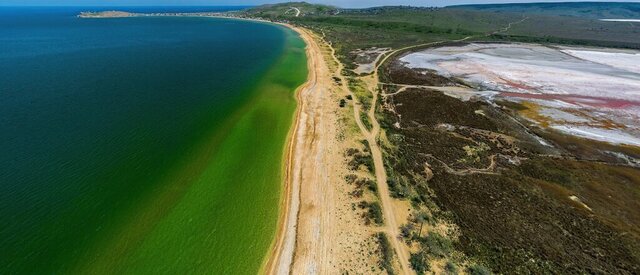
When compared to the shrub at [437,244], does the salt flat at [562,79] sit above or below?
above

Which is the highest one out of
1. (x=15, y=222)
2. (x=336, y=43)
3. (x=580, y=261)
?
(x=336, y=43)

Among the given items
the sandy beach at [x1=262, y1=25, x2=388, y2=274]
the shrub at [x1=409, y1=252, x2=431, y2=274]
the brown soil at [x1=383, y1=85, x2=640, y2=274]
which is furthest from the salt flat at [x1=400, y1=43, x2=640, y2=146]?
the shrub at [x1=409, y1=252, x2=431, y2=274]

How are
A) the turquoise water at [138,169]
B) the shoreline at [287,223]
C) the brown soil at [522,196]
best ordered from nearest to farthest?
the shoreline at [287,223], the brown soil at [522,196], the turquoise water at [138,169]

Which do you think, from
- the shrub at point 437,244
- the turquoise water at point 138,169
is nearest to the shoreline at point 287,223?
the turquoise water at point 138,169

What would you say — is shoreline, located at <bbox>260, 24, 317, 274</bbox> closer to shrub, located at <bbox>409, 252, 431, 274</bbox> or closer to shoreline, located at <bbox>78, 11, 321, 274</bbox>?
shoreline, located at <bbox>78, 11, 321, 274</bbox>

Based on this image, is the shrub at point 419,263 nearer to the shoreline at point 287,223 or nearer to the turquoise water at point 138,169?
the shoreline at point 287,223

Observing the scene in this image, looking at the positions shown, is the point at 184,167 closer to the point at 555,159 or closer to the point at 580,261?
the point at 580,261

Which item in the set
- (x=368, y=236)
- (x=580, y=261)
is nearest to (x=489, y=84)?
(x=580, y=261)

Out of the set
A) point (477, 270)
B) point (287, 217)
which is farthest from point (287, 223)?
point (477, 270)
